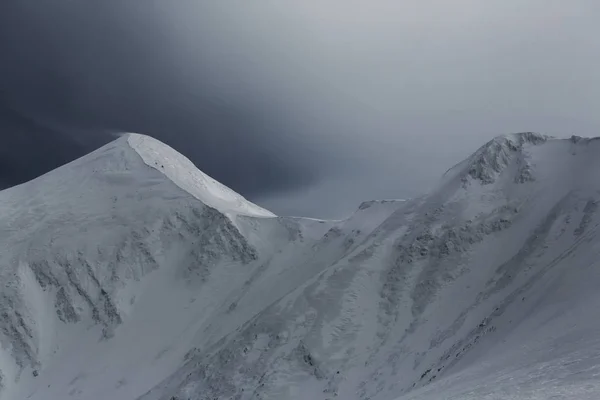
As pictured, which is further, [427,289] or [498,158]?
[498,158]

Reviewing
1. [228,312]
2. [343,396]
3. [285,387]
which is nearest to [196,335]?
[228,312]

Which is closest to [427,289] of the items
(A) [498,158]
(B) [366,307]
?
(B) [366,307]

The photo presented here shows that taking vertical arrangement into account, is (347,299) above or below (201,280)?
below

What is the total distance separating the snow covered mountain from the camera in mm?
99438

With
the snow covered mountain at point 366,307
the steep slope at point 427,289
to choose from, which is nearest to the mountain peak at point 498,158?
the steep slope at point 427,289

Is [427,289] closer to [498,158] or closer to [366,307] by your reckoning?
[366,307]

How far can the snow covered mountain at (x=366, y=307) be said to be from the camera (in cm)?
9944

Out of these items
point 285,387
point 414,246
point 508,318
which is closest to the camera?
point 508,318

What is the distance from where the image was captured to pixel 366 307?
137m

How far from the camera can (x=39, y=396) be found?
158 metres

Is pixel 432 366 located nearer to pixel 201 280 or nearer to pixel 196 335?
pixel 196 335

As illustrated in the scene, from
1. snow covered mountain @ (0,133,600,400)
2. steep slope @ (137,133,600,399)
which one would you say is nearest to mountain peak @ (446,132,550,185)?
steep slope @ (137,133,600,399)

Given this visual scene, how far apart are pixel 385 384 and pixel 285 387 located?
20.6 meters

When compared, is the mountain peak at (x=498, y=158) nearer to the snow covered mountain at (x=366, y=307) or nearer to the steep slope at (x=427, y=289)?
the steep slope at (x=427, y=289)
